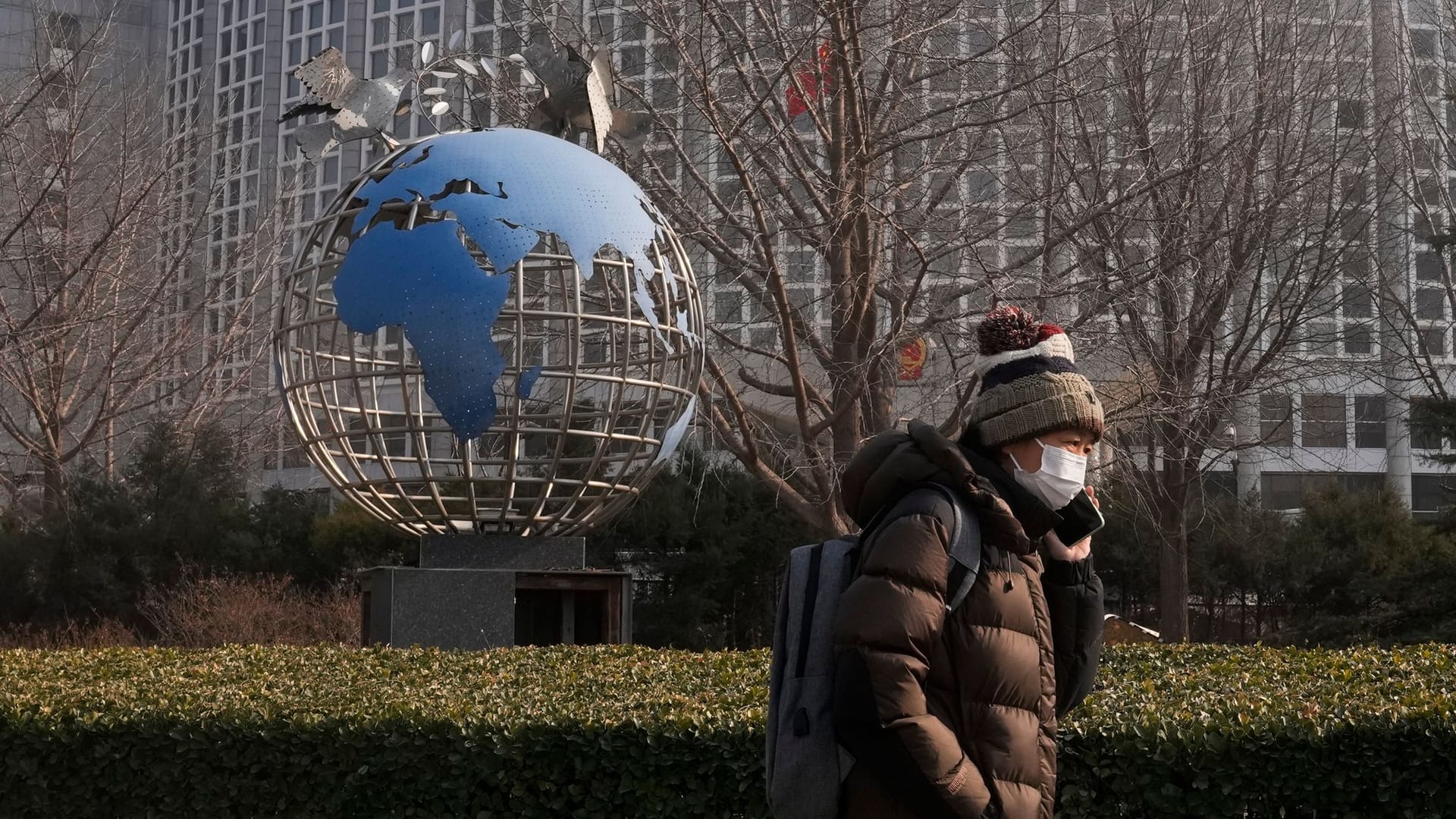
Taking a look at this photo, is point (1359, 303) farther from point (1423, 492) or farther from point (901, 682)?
point (1423, 492)

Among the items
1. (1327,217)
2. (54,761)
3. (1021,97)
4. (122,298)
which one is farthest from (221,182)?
(54,761)

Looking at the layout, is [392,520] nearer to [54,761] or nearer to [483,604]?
[483,604]

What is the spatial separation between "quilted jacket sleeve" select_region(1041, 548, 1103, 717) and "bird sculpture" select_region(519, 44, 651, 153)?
4.93 m

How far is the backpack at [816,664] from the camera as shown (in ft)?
8.62

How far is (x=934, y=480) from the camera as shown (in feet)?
8.91

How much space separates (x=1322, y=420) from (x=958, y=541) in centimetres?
1451

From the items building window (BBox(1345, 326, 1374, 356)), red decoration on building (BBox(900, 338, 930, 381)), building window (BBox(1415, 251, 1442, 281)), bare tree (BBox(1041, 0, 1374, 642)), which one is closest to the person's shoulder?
bare tree (BBox(1041, 0, 1374, 642))

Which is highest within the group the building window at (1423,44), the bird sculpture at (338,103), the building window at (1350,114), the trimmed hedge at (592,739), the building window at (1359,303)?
the building window at (1423,44)

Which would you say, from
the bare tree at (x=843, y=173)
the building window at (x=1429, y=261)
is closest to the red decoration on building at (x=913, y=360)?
the bare tree at (x=843, y=173)

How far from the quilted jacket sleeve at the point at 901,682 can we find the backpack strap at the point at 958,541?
5cm

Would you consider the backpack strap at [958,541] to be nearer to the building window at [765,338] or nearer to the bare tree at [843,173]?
the bare tree at [843,173]

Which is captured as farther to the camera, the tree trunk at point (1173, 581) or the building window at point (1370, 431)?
the building window at point (1370, 431)

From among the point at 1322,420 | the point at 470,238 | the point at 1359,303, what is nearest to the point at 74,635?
the point at 470,238

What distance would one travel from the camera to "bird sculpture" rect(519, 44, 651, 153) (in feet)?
24.1
